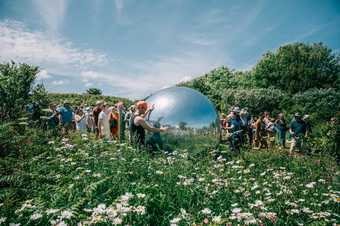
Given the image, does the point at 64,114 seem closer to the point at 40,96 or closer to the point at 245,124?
the point at 40,96

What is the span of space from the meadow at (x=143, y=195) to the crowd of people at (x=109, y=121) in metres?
0.86

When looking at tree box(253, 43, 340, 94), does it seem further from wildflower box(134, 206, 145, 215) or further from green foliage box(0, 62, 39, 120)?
wildflower box(134, 206, 145, 215)

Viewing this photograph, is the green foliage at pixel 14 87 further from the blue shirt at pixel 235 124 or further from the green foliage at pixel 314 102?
the green foliage at pixel 314 102

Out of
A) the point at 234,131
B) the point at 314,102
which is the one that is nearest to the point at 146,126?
the point at 234,131

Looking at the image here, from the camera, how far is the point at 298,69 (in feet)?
142

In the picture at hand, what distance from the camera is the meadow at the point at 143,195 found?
11.2ft

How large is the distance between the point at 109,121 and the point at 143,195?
704 cm

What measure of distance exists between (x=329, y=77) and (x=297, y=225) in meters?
45.9

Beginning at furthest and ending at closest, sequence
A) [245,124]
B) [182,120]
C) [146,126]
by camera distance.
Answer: [245,124]
[182,120]
[146,126]

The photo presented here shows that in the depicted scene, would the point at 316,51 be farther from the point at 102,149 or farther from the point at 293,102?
the point at 102,149

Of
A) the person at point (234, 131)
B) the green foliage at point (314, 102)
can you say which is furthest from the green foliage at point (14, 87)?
the green foliage at point (314, 102)

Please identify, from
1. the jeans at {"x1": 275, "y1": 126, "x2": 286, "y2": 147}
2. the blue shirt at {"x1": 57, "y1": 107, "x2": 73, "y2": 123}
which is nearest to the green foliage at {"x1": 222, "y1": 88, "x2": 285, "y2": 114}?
the jeans at {"x1": 275, "y1": 126, "x2": 286, "y2": 147}

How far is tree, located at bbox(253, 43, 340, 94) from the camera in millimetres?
43375

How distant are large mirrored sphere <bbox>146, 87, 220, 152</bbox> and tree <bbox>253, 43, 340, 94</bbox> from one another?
127 ft
